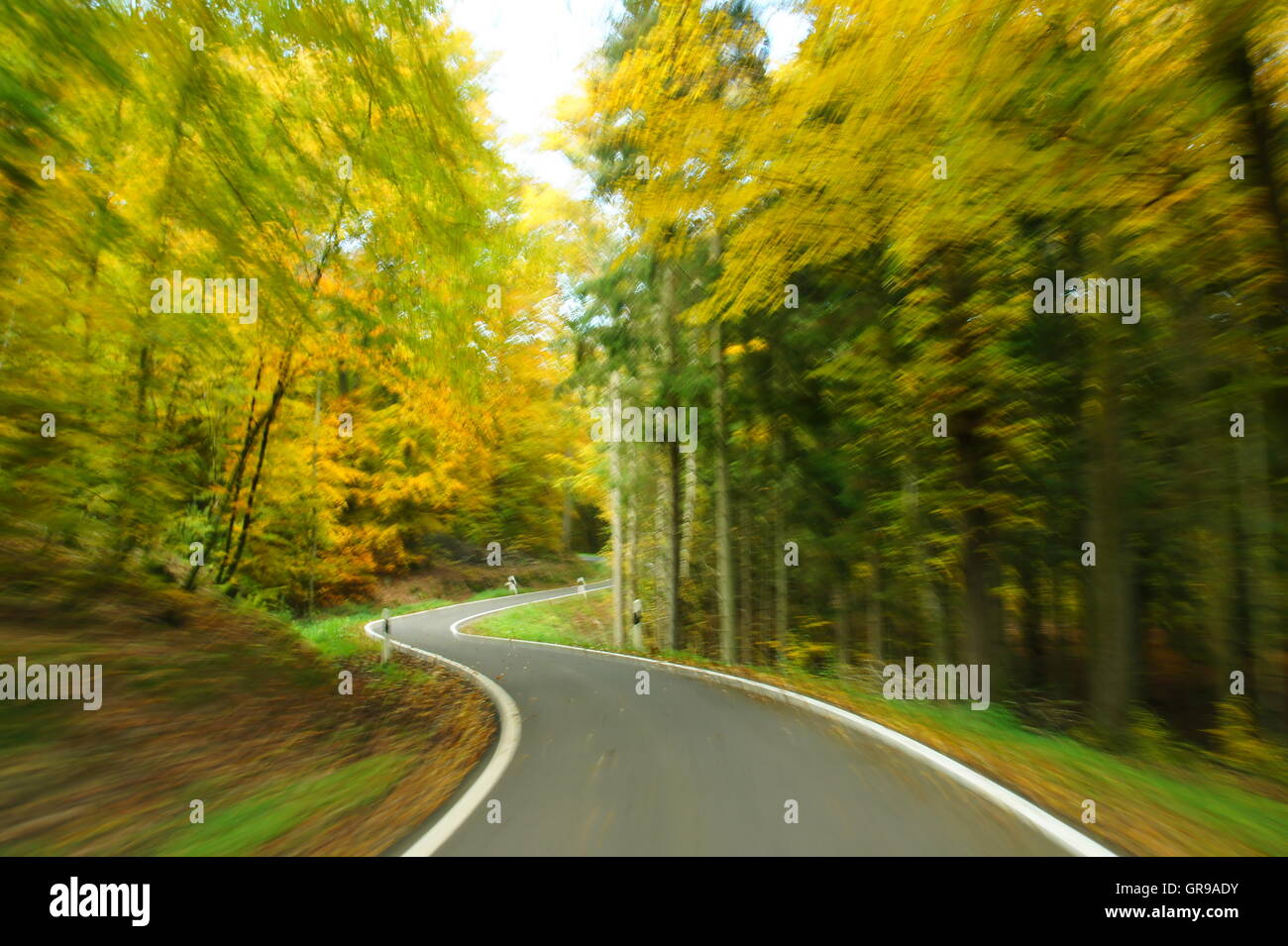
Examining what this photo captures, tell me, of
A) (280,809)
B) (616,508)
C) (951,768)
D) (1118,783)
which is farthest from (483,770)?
(616,508)

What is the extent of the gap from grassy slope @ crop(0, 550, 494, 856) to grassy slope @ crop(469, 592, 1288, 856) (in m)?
4.64

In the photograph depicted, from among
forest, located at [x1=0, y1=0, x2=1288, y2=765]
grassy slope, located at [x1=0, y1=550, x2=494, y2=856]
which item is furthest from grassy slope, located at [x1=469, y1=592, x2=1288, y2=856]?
Answer: grassy slope, located at [x1=0, y1=550, x2=494, y2=856]

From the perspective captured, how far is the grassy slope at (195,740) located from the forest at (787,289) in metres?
1.07

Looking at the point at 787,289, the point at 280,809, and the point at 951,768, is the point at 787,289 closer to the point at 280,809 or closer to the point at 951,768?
the point at 951,768

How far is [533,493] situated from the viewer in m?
36.2

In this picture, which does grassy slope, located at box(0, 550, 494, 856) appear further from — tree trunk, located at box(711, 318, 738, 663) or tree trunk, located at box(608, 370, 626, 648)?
tree trunk, located at box(608, 370, 626, 648)

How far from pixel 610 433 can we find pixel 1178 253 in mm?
14343

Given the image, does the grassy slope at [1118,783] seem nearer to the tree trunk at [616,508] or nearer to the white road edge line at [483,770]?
the white road edge line at [483,770]

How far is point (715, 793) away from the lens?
4930 mm

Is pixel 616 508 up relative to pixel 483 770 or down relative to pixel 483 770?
up

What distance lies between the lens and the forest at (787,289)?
184 inches

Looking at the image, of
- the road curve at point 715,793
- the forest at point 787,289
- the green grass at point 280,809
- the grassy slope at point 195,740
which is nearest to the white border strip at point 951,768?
the road curve at point 715,793

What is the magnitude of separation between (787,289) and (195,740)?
30.6 ft

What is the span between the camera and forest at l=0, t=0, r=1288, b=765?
4672 millimetres
